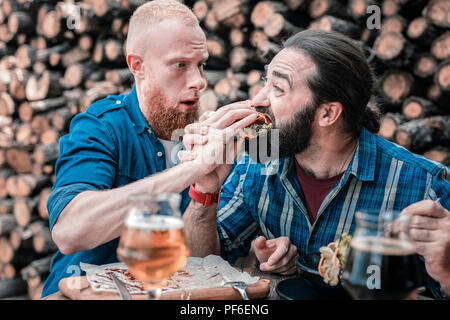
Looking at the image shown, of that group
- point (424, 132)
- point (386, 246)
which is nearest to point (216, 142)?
point (386, 246)

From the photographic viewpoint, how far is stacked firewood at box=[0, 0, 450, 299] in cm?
300

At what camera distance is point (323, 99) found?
2.12 metres

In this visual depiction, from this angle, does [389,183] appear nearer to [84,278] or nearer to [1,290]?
[84,278]

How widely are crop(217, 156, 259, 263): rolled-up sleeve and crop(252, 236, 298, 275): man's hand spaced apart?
362mm

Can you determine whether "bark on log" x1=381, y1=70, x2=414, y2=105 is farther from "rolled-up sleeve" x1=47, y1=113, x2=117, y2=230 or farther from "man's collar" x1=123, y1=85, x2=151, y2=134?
"rolled-up sleeve" x1=47, y1=113, x2=117, y2=230

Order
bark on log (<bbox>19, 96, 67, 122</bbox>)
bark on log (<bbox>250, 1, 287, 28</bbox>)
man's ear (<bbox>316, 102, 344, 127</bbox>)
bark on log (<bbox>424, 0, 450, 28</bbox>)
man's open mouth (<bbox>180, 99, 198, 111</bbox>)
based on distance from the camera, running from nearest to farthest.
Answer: man's ear (<bbox>316, 102, 344, 127</bbox>), man's open mouth (<bbox>180, 99, 198, 111</bbox>), bark on log (<bbox>424, 0, 450, 28</bbox>), bark on log (<bbox>250, 1, 287, 28</bbox>), bark on log (<bbox>19, 96, 67, 122</bbox>)

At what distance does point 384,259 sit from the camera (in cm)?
87

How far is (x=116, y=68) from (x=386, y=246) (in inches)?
165

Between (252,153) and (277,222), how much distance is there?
41 centimetres

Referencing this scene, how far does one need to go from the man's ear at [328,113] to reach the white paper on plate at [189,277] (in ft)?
3.16

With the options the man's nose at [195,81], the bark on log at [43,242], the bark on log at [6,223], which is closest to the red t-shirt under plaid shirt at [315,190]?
the man's nose at [195,81]

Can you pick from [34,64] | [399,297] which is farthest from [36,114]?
[399,297]

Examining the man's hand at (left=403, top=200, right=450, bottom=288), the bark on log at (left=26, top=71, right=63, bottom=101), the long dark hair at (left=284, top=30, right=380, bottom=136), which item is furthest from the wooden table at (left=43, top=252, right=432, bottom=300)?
the bark on log at (left=26, top=71, right=63, bottom=101)

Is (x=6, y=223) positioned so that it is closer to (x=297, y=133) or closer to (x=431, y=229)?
(x=297, y=133)
